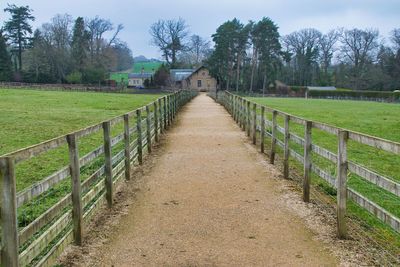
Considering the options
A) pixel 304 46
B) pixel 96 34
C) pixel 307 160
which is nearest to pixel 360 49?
pixel 304 46

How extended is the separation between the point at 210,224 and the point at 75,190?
1781 mm

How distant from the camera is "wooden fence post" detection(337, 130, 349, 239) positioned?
5.44 meters

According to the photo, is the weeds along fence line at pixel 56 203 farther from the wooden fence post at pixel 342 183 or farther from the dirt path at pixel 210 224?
the wooden fence post at pixel 342 183

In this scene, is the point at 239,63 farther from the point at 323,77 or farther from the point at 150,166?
the point at 150,166

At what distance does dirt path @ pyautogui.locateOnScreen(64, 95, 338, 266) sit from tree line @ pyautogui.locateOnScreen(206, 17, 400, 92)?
73.0 metres

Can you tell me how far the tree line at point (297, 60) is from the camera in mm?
81062

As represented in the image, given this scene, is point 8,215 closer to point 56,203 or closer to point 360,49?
point 56,203

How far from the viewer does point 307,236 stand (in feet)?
18.3

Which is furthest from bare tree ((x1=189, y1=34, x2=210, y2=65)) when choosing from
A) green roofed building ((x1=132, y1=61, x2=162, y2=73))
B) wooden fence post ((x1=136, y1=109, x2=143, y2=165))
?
wooden fence post ((x1=136, y1=109, x2=143, y2=165))

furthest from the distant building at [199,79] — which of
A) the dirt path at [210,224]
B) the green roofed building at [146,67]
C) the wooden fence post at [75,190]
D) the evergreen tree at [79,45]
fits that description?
→ the wooden fence post at [75,190]

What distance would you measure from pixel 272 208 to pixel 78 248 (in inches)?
115

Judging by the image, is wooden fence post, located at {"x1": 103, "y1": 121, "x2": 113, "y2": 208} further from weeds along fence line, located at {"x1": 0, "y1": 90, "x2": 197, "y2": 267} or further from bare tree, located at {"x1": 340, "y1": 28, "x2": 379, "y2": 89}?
bare tree, located at {"x1": 340, "y1": 28, "x2": 379, "y2": 89}

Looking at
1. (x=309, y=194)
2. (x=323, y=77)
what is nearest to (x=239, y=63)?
(x=323, y=77)

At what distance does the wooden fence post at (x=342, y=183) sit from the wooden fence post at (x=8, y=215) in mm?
3566
